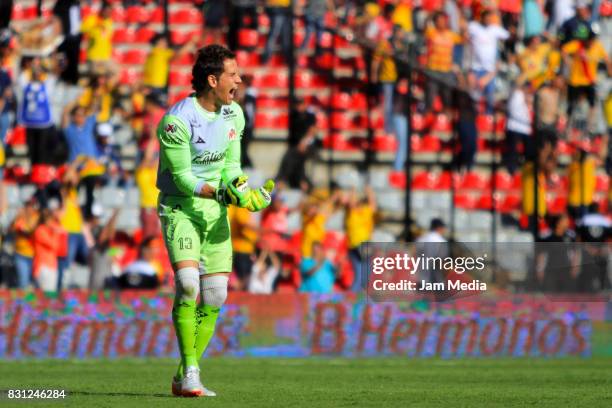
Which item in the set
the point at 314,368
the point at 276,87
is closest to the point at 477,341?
the point at 314,368

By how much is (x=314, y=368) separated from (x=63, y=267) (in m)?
4.44

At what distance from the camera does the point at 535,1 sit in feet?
67.8

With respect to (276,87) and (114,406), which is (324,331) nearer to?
(276,87)

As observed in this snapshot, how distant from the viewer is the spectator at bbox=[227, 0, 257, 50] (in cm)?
1811

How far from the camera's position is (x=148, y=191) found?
17281 millimetres

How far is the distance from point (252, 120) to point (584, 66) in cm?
456

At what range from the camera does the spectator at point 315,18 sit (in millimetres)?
17969

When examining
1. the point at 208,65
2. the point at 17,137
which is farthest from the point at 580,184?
the point at 208,65

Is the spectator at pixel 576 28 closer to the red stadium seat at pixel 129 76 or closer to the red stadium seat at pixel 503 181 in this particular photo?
the red stadium seat at pixel 503 181

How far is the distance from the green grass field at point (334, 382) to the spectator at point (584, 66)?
5.93 meters

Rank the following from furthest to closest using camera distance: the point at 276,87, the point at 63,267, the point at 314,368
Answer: the point at 276,87, the point at 63,267, the point at 314,368

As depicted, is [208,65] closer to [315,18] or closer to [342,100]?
[315,18]

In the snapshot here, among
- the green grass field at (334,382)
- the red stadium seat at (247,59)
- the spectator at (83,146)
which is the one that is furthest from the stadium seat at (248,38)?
the green grass field at (334,382)

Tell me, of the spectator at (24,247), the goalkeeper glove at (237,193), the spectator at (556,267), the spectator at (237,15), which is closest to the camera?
the goalkeeper glove at (237,193)
